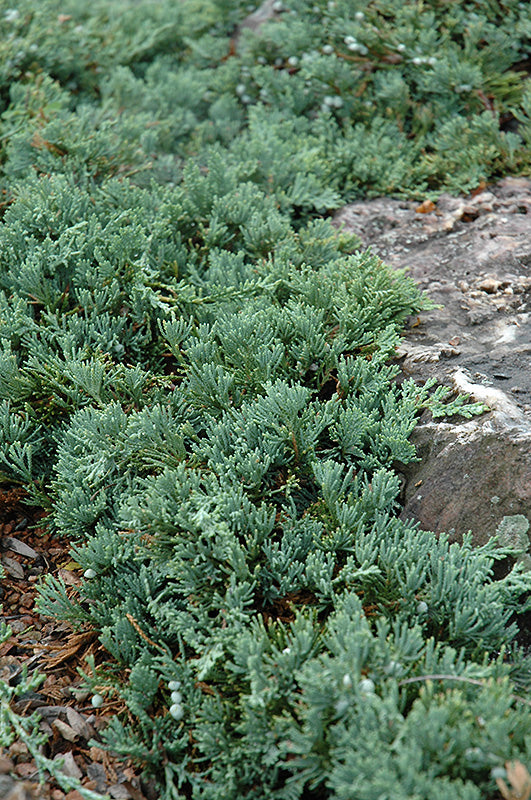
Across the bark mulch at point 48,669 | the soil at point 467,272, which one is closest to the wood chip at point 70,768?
the bark mulch at point 48,669

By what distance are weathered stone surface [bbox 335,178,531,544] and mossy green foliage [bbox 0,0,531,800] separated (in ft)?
0.37

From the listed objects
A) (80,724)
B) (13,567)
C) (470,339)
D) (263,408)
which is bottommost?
(80,724)

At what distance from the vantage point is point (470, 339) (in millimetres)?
3150

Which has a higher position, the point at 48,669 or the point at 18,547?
the point at 18,547

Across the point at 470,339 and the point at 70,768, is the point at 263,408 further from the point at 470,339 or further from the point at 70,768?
the point at 70,768

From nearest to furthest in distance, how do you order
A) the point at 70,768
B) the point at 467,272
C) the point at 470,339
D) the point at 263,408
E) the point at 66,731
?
the point at 70,768 → the point at 66,731 → the point at 263,408 → the point at 470,339 → the point at 467,272

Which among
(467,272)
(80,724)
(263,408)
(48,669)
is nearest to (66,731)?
(80,724)

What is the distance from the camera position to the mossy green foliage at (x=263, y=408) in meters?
2.04

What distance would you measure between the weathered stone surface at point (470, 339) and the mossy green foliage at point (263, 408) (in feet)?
0.37

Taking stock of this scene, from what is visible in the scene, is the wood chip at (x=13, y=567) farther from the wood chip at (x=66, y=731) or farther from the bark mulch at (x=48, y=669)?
the wood chip at (x=66, y=731)

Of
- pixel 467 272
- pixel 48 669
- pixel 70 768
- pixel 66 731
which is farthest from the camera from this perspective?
pixel 467 272

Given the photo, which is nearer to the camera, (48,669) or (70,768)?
(70,768)

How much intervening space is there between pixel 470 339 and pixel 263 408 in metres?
1.15

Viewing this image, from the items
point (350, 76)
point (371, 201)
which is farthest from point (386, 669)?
point (350, 76)
